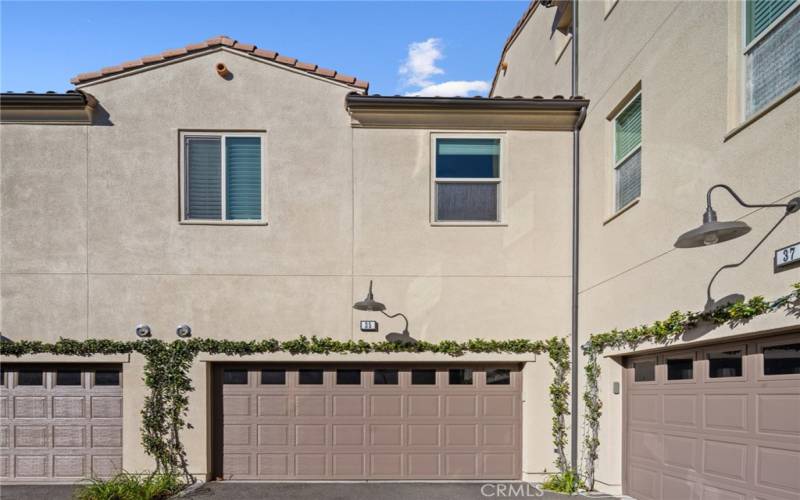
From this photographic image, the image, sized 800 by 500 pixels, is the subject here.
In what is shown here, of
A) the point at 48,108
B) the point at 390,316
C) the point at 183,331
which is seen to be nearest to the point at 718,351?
the point at 390,316

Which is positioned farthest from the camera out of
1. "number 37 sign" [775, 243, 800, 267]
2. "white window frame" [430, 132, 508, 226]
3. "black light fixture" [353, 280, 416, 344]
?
"white window frame" [430, 132, 508, 226]

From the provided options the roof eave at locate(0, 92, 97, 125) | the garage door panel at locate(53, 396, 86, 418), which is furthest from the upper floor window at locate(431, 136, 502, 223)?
the garage door panel at locate(53, 396, 86, 418)

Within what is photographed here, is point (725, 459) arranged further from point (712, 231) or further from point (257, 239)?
point (257, 239)

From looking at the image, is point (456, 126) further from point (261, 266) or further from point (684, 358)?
point (684, 358)

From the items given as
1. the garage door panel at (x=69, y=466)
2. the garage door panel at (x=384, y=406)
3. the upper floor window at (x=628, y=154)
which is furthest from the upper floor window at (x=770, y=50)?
the garage door panel at (x=69, y=466)

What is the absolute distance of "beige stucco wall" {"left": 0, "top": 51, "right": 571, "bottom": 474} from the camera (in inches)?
307

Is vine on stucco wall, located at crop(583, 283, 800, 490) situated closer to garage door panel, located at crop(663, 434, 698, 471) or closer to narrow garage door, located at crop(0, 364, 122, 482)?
garage door panel, located at crop(663, 434, 698, 471)

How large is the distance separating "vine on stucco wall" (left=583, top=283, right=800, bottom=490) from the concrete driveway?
907mm

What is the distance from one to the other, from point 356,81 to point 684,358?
231 inches

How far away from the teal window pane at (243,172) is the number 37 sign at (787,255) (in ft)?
21.6

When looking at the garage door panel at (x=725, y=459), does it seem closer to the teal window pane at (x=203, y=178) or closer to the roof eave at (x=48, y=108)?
the teal window pane at (x=203, y=178)

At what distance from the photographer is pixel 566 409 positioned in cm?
776

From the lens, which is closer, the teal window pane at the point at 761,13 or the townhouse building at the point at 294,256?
the teal window pane at the point at 761,13

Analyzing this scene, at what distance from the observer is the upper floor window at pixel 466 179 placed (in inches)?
320
